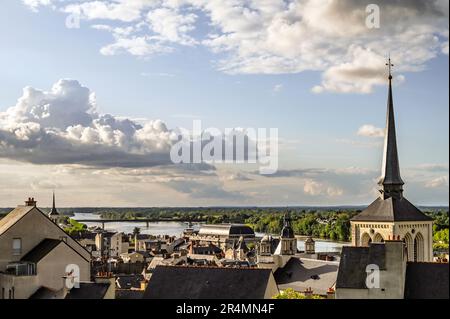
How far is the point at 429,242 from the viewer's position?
57.6 metres

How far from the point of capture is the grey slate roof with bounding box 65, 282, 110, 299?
29359 millimetres

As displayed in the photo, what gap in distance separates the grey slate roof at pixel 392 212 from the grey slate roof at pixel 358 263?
2459cm

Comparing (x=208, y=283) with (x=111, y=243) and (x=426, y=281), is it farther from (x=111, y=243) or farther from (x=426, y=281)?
(x=111, y=243)

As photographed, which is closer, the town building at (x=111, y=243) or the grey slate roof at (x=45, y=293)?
the grey slate roof at (x=45, y=293)

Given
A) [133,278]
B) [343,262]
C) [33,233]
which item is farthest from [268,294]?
[133,278]

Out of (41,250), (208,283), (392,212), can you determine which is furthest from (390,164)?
(41,250)

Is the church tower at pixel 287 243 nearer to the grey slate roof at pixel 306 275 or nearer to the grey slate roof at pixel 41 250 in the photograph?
the grey slate roof at pixel 306 275

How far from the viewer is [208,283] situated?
40.5m

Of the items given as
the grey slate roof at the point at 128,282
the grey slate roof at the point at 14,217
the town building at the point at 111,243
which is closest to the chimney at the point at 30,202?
the grey slate roof at the point at 14,217

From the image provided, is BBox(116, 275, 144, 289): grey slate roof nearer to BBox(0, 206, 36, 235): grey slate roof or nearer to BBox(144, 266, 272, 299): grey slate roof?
BBox(144, 266, 272, 299): grey slate roof

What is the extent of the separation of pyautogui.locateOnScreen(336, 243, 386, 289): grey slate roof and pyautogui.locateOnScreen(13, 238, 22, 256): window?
50.6 feet

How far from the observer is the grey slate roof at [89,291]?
96.3 ft

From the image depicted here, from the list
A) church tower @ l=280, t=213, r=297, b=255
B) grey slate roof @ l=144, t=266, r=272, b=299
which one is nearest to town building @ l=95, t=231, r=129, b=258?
church tower @ l=280, t=213, r=297, b=255

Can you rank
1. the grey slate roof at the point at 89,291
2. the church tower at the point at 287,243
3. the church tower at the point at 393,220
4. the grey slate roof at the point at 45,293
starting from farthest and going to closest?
the church tower at the point at 287,243 → the church tower at the point at 393,220 → the grey slate roof at the point at 45,293 → the grey slate roof at the point at 89,291
